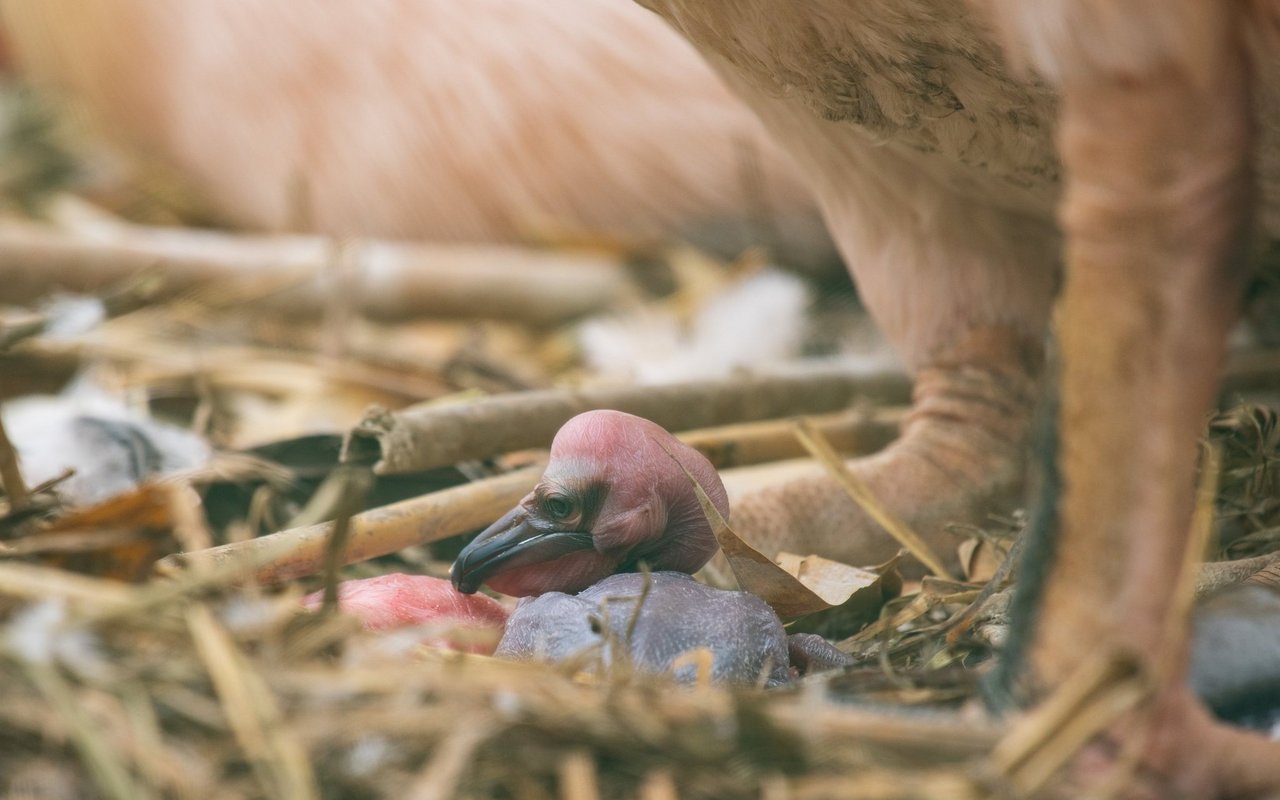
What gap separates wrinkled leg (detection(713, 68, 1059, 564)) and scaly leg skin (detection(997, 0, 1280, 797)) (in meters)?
0.52

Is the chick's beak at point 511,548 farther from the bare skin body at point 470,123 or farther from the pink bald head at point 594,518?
the bare skin body at point 470,123

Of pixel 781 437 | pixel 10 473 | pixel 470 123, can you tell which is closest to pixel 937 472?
pixel 781 437

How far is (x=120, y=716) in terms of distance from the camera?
60 cm

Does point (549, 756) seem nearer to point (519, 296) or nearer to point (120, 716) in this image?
point (120, 716)

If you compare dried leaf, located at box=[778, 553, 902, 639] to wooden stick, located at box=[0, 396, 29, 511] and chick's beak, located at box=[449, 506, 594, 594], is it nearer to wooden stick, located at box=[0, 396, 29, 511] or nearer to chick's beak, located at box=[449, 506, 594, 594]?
chick's beak, located at box=[449, 506, 594, 594]

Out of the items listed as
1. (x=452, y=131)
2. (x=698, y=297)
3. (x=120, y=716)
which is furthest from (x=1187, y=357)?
(x=452, y=131)

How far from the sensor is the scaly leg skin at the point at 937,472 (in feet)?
3.68

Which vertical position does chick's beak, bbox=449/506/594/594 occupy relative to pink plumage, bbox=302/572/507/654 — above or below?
above

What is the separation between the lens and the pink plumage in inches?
32.7

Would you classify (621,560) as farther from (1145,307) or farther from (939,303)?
(939,303)

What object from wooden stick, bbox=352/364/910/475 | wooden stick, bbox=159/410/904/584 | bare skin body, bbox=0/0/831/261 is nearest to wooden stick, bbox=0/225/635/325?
bare skin body, bbox=0/0/831/261

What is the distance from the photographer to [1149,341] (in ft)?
2.06

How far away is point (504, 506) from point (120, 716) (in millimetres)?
480

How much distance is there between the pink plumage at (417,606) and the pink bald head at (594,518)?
0.03 m
